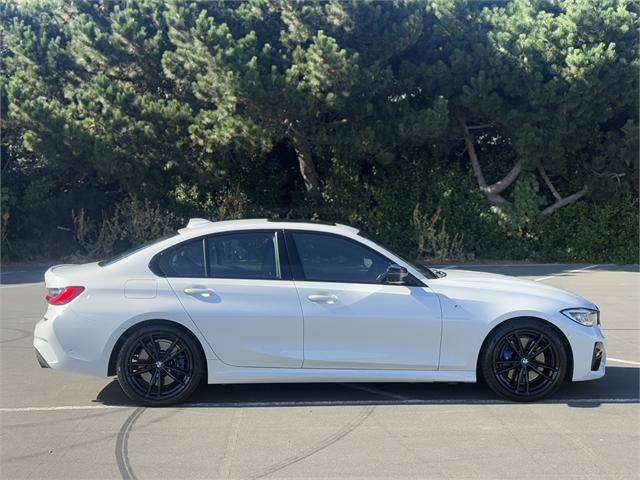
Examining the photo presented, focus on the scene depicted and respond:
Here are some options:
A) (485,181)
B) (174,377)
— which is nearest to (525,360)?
(174,377)

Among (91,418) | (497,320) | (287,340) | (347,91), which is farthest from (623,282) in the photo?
(91,418)

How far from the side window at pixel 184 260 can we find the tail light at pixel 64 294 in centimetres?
70

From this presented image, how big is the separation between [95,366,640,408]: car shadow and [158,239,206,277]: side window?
108 cm

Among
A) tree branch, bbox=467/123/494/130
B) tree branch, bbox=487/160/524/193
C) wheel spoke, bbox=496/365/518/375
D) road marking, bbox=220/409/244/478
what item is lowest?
road marking, bbox=220/409/244/478

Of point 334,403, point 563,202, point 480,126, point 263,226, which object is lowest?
point 334,403

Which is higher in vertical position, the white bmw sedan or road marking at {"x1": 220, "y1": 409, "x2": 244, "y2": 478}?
the white bmw sedan

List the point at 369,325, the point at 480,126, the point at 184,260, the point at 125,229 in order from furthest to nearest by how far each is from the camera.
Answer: the point at 125,229, the point at 480,126, the point at 184,260, the point at 369,325

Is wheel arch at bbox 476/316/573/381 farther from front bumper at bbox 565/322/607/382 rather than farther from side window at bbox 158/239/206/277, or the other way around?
side window at bbox 158/239/206/277

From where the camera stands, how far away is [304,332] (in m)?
6.32

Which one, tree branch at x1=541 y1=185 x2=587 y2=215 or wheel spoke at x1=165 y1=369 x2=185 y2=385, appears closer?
wheel spoke at x1=165 y1=369 x2=185 y2=385

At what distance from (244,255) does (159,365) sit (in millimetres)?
1147

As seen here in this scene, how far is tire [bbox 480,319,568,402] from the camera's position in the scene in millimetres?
6359

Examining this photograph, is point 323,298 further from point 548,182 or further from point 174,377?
point 548,182

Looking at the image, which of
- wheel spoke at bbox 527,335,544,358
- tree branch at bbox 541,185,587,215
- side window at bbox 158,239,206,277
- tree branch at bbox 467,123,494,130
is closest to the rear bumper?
side window at bbox 158,239,206,277
